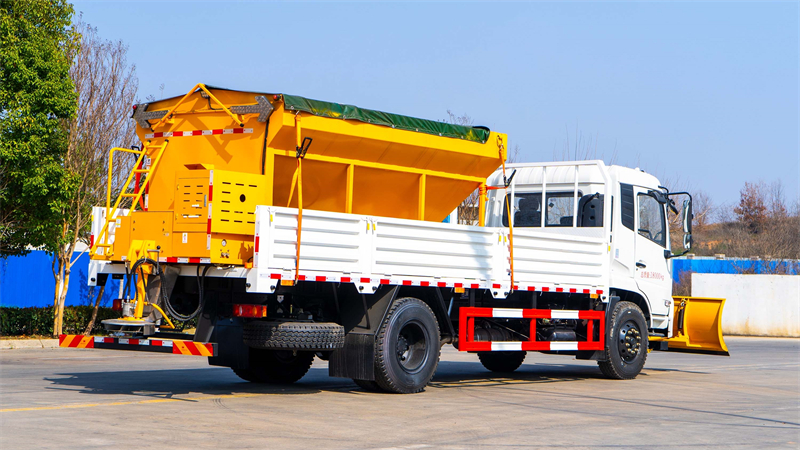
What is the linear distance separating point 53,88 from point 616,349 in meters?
12.5

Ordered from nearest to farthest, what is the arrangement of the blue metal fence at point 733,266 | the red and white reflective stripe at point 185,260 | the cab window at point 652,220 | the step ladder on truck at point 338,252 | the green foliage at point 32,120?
1. the red and white reflective stripe at point 185,260
2. the step ladder on truck at point 338,252
3. the cab window at point 652,220
4. the green foliage at point 32,120
5. the blue metal fence at point 733,266

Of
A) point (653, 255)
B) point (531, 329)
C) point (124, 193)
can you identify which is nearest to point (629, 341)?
point (653, 255)

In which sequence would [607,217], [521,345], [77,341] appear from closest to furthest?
1. [77,341]
2. [521,345]
3. [607,217]

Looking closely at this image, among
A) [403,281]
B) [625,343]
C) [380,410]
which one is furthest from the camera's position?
[625,343]

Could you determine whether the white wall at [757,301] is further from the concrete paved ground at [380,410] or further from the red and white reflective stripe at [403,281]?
the red and white reflective stripe at [403,281]

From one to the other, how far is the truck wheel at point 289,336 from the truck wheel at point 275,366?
200 centimetres

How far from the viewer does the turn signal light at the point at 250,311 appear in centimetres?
989

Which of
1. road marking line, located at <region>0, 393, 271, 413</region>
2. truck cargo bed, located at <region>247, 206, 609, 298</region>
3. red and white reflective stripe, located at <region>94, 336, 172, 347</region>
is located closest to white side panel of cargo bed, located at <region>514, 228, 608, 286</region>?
truck cargo bed, located at <region>247, 206, 609, 298</region>

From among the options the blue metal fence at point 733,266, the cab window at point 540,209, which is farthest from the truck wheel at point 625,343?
the blue metal fence at point 733,266

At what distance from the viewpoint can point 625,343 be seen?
46.6 ft

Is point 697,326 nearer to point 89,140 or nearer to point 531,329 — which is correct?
point 531,329

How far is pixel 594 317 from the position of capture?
13680mm

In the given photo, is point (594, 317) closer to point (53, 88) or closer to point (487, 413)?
point (487, 413)

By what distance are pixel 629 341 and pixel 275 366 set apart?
18.7 feet
